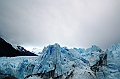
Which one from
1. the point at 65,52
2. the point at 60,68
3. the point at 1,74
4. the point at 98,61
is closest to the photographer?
the point at 60,68

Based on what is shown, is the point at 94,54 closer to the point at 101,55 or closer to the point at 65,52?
the point at 101,55

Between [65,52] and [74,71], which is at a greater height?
[65,52]

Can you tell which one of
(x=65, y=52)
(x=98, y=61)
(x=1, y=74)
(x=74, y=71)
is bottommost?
(x=1, y=74)

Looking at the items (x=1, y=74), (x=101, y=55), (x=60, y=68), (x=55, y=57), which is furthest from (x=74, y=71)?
(x=1, y=74)

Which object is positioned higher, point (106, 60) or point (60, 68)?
point (106, 60)

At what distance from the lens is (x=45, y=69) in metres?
12.1

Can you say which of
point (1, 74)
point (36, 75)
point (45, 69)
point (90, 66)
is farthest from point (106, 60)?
point (1, 74)

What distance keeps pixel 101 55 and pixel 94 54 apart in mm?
718

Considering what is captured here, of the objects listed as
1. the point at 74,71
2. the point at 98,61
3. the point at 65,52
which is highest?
the point at 65,52

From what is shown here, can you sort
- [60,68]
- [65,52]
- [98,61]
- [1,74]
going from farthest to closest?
[1,74] < [65,52] < [98,61] < [60,68]

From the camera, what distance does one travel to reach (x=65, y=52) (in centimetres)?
1430

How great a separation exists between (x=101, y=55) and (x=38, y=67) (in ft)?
21.6

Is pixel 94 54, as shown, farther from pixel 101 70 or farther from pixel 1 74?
pixel 1 74

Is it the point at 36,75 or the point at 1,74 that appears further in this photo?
the point at 1,74
